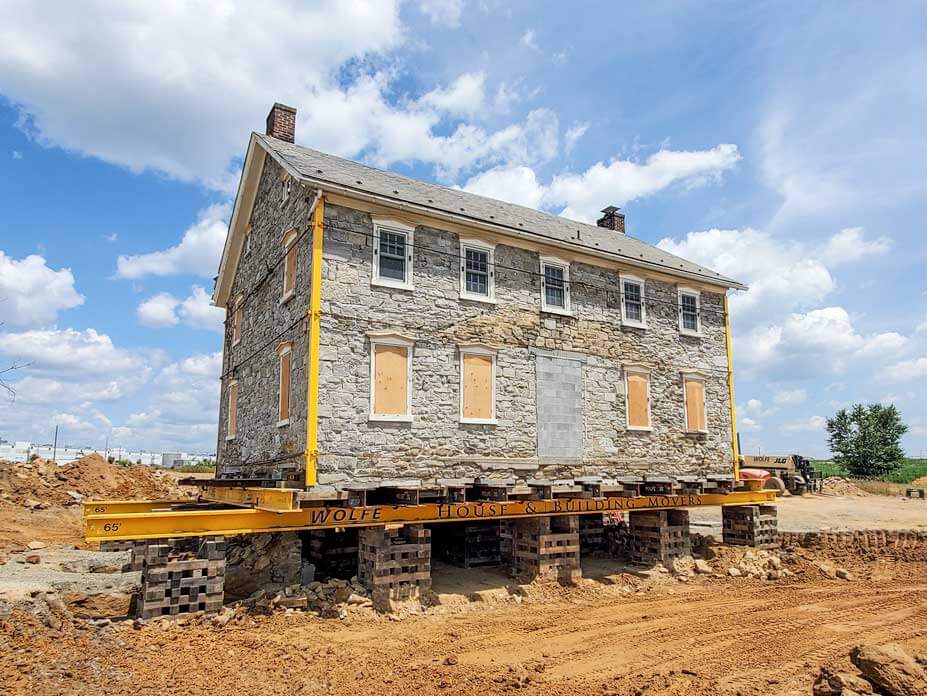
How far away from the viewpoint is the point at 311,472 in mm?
12836

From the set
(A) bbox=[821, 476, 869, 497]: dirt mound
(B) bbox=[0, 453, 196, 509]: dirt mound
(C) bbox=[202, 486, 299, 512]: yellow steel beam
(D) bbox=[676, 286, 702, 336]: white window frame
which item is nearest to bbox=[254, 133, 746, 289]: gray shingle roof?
(D) bbox=[676, 286, 702, 336]: white window frame

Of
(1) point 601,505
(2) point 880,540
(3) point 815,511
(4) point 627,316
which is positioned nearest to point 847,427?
(3) point 815,511

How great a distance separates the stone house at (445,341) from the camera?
13805 mm

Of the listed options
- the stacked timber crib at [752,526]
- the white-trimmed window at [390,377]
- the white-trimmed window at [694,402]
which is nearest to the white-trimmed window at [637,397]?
the white-trimmed window at [694,402]

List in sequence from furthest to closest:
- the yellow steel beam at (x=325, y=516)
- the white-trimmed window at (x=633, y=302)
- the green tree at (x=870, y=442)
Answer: the green tree at (x=870, y=442) → the white-trimmed window at (x=633, y=302) → the yellow steel beam at (x=325, y=516)

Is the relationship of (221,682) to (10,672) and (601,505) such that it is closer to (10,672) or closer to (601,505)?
(10,672)

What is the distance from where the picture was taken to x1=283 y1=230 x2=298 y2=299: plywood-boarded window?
15.2 meters

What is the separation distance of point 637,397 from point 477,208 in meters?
6.66

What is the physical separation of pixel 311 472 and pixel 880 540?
16291 millimetres

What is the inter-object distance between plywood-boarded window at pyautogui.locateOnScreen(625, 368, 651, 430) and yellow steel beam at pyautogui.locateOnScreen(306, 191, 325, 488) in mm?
8718

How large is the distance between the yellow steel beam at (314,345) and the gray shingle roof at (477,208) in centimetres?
82

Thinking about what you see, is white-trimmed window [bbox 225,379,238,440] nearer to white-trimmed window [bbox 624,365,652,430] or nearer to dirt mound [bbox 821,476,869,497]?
white-trimmed window [bbox 624,365,652,430]

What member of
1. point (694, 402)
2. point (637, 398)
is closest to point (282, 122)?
point (637, 398)

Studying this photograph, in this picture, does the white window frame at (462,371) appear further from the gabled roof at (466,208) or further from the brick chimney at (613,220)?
the brick chimney at (613,220)
